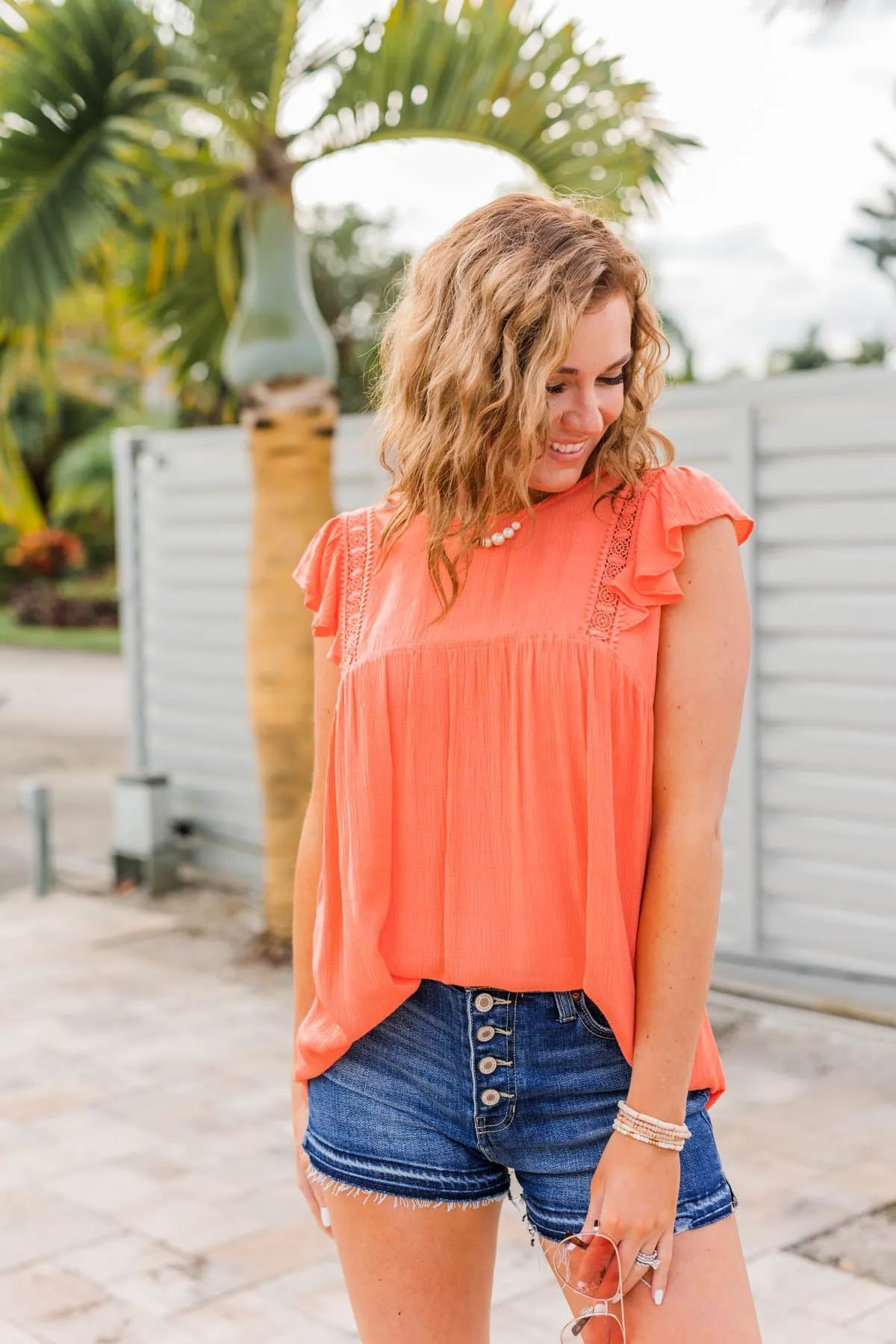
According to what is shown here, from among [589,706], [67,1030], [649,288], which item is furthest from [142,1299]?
[649,288]

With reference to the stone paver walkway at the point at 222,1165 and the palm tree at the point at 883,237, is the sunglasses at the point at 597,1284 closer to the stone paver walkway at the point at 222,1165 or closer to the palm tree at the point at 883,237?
the stone paver walkway at the point at 222,1165

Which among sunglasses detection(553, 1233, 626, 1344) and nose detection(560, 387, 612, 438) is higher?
nose detection(560, 387, 612, 438)

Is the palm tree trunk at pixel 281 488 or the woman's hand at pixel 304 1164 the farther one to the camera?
the palm tree trunk at pixel 281 488

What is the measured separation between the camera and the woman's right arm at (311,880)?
1816 millimetres

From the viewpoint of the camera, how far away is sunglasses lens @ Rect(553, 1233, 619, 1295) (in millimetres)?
1512

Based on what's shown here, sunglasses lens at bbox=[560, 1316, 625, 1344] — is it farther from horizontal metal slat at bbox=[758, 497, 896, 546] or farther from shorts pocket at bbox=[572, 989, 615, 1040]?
horizontal metal slat at bbox=[758, 497, 896, 546]

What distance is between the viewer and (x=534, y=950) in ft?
5.16

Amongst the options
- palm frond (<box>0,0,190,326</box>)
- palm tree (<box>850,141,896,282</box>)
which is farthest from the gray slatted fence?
palm tree (<box>850,141,896,282</box>)

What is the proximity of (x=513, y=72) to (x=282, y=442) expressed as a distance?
1666mm

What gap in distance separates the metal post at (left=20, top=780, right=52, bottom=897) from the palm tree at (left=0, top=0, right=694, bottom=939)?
4.78ft

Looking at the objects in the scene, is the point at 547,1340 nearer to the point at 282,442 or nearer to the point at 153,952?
the point at 153,952

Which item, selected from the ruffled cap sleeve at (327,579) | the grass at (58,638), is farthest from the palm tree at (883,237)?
the ruffled cap sleeve at (327,579)

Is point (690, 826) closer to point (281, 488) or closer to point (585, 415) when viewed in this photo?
point (585, 415)

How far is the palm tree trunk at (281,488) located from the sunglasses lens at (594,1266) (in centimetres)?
444
